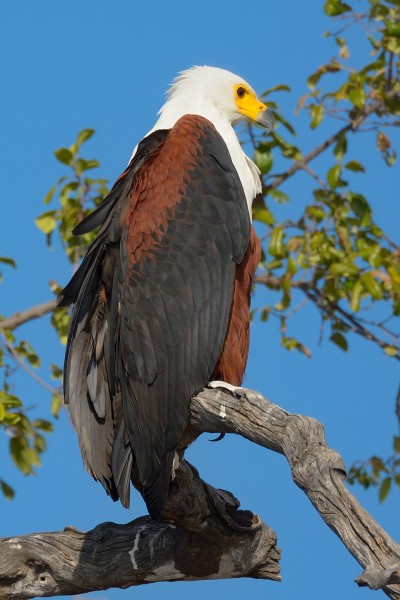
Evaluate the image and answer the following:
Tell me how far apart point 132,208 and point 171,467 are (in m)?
1.01

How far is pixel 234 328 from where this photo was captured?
464 cm

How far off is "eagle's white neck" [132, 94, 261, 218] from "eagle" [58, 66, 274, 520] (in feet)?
0.55

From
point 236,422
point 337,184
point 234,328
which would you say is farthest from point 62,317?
point 236,422

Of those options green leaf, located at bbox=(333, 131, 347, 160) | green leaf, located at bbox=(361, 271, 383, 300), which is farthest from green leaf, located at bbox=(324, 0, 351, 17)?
green leaf, located at bbox=(361, 271, 383, 300)

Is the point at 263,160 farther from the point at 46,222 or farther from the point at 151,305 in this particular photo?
the point at 151,305

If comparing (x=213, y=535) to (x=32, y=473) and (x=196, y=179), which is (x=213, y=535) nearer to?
(x=196, y=179)

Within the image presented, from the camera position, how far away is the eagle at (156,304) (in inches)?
169

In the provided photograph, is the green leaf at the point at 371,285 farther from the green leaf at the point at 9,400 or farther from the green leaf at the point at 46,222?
the green leaf at the point at 9,400

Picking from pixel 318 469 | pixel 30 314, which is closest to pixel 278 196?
pixel 30 314

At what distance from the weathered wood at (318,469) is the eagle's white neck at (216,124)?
3.96ft

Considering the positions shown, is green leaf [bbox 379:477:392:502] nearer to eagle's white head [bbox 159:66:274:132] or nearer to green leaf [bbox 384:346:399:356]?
green leaf [bbox 384:346:399:356]

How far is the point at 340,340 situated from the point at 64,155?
235 centimetres

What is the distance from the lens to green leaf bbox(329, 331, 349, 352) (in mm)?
7922

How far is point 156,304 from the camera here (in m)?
4.43
